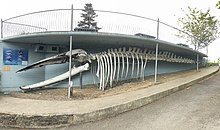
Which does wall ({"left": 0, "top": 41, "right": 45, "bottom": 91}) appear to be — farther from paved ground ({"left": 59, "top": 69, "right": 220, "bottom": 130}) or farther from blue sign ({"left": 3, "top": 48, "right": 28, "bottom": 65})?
paved ground ({"left": 59, "top": 69, "right": 220, "bottom": 130})

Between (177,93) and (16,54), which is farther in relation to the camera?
(16,54)

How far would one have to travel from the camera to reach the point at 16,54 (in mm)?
10227

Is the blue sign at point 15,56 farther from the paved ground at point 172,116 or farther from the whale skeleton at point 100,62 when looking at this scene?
the paved ground at point 172,116

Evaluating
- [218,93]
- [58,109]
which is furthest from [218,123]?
[58,109]

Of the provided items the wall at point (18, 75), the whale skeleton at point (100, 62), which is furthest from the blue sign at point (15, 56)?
the whale skeleton at point (100, 62)

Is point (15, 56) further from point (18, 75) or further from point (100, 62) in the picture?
point (100, 62)

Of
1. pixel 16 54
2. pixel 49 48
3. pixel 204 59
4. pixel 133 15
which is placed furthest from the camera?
pixel 204 59

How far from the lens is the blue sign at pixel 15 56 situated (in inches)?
391

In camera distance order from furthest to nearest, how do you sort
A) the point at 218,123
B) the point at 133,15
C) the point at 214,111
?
1. the point at 133,15
2. the point at 214,111
3. the point at 218,123

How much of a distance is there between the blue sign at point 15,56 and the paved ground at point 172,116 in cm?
650

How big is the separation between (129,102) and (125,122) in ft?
3.14

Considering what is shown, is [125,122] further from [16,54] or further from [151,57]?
[16,54]

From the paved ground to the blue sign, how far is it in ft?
21.3

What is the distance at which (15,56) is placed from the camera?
33.4ft
